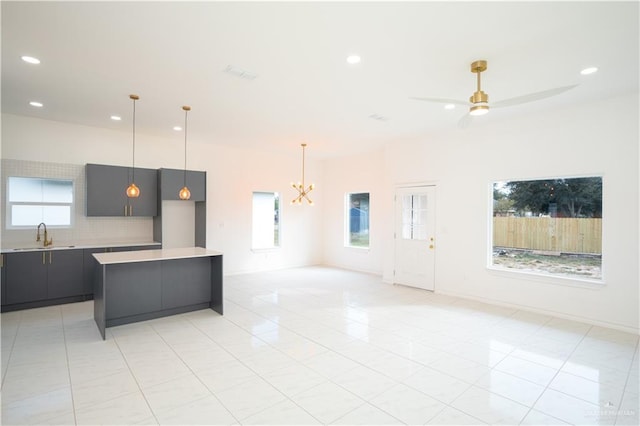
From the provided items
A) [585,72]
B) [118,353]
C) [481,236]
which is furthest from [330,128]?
[118,353]

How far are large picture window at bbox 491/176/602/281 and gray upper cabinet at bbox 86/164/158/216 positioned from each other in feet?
20.5

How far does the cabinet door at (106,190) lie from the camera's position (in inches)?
226

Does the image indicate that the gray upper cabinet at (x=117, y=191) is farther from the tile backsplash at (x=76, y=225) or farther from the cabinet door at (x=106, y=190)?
the tile backsplash at (x=76, y=225)

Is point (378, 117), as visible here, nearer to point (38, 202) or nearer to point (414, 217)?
point (414, 217)

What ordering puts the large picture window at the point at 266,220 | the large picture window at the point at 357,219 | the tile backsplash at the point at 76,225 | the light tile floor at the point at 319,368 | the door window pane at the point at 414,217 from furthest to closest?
the large picture window at the point at 357,219 < the large picture window at the point at 266,220 < the door window pane at the point at 414,217 < the tile backsplash at the point at 76,225 < the light tile floor at the point at 319,368

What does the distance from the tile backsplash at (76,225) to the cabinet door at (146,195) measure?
1.37 ft

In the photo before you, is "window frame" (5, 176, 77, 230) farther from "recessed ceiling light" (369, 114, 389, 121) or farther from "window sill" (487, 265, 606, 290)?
"window sill" (487, 265, 606, 290)

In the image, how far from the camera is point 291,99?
4473mm

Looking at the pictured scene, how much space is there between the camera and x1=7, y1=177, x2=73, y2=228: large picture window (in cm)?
536

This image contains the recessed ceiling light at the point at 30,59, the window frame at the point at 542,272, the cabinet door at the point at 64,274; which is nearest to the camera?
the recessed ceiling light at the point at 30,59

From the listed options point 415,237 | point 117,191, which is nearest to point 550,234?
point 415,237

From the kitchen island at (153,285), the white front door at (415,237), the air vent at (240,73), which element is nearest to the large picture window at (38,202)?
the kitchen island at (153,285)

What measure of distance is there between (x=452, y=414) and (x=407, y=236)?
4.56 metres

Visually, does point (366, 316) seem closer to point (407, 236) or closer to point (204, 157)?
point (407, 236)
